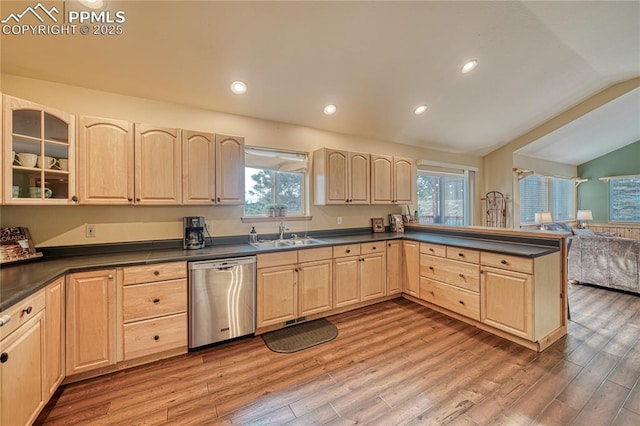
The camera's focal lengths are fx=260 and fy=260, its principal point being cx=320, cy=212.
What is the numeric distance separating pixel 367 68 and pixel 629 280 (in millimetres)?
4787

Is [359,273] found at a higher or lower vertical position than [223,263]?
lower

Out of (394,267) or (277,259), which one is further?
(394,267)

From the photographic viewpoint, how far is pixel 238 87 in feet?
9.23

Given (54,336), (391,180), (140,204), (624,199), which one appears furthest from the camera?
(624,199)

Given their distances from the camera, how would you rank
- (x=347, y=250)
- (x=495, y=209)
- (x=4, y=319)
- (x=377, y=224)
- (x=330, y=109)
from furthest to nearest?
(x=495, y=209) → (x=377, y=224) → (x=330, y=109) → (x=347, y=250) → (x=4, y=319)

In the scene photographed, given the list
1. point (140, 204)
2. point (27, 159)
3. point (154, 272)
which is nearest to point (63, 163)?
point (27, 159)

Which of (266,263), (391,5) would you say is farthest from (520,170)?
(266,263)

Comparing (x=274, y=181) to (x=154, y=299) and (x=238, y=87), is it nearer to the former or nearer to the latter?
(x=238, y=87)

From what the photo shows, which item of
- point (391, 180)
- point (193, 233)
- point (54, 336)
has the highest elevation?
point (391, 180)

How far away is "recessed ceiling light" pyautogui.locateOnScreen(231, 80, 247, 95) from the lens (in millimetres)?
2768

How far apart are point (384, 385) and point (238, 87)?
3137mm

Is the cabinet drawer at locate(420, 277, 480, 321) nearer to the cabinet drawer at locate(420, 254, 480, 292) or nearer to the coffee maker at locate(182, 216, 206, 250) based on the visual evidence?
the cabinet drawer at locate(420, 254, 480, 292)

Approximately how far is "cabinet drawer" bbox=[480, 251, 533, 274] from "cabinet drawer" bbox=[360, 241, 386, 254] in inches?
46.7

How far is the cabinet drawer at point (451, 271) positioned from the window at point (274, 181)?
1835 millimetres
